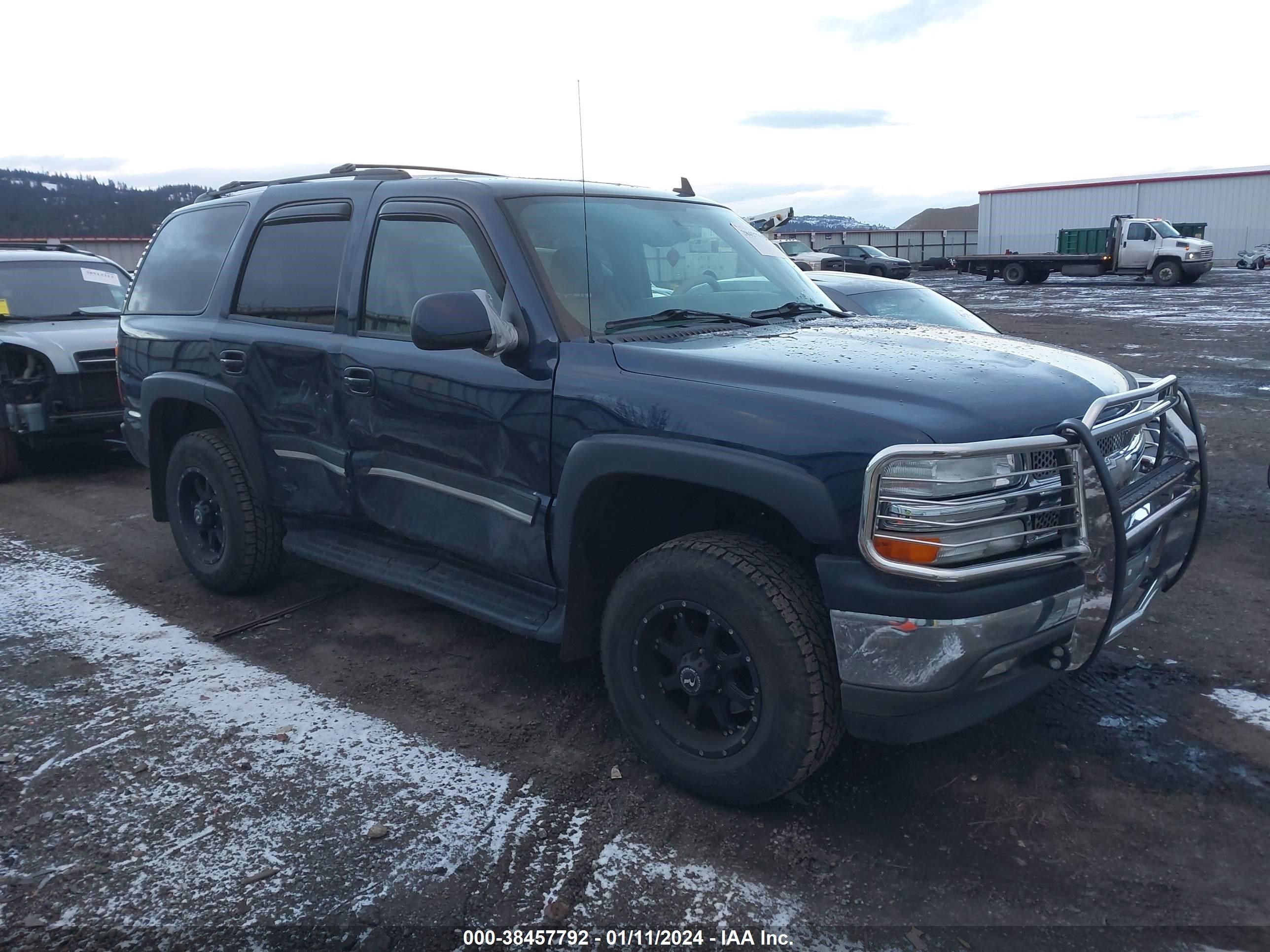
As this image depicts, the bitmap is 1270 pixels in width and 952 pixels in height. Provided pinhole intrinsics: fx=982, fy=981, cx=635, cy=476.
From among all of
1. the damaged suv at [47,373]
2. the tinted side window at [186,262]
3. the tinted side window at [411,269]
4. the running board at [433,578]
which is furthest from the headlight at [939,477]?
the damaged suv at [47,373]

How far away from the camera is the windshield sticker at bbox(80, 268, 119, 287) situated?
8.96 meters

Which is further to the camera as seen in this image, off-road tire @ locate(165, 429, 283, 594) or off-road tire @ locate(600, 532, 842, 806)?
off-road tire @ locate(165, 429, 283, 594)

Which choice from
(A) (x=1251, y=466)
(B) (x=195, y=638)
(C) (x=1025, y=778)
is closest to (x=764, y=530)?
(C) (x=1025, y=778)

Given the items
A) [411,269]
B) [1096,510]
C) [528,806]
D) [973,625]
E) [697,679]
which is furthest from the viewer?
[411,269]

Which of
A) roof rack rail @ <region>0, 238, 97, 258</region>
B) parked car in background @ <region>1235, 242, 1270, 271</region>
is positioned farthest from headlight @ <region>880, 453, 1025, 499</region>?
parked car in background @ <region>1235, 242, 1270, 271</region>

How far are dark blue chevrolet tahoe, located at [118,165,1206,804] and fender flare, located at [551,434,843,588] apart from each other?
0.01 m

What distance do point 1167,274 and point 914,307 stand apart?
92.3 ft

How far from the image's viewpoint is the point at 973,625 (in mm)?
2551

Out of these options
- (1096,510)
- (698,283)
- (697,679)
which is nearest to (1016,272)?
(698,283)

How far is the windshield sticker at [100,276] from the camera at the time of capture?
8.96m

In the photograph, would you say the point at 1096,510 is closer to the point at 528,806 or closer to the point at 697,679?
the point at 697,679

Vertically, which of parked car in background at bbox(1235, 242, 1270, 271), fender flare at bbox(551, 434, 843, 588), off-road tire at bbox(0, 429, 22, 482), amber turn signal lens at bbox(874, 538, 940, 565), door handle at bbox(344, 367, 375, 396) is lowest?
off-road tire at bbox(0, 429, 22, 482)

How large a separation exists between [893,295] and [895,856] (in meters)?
5.50

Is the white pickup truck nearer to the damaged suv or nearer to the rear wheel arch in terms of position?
the rear wheel arch
